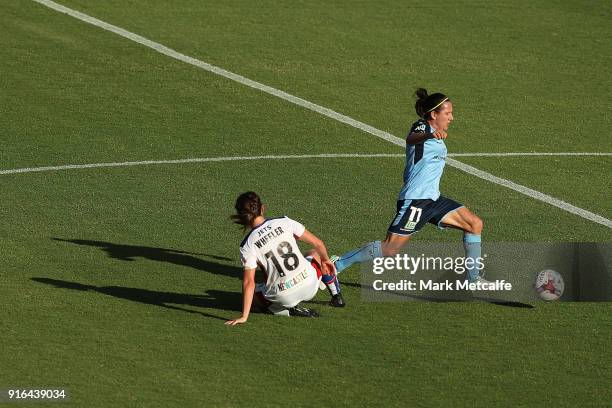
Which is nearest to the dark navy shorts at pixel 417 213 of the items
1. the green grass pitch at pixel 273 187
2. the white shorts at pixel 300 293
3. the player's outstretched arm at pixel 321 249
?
the green grass pitch at pixel 273 187

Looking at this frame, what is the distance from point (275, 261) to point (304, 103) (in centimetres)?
1140

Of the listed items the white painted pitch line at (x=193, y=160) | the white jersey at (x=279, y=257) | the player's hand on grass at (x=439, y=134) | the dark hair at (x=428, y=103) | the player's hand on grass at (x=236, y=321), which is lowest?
the player's hand on grass at (x=236, y=321)

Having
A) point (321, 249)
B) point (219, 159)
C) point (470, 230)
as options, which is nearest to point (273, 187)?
point (219, 159)

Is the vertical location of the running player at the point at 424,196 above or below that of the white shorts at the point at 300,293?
above

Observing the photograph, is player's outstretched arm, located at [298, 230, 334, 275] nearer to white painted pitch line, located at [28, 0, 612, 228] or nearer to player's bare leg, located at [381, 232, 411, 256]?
player's bare leg, located at [381, 232, 411, 256]

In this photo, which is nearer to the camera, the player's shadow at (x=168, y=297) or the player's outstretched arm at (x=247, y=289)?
the player's outstretched arm at (x=247, y=289)

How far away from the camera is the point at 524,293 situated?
14.9 meters

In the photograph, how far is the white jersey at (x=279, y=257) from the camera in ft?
45.2

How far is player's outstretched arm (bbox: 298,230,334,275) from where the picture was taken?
14.0 meters

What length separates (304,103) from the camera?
25.0 m

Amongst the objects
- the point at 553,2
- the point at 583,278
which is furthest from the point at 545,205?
the point at 553,2

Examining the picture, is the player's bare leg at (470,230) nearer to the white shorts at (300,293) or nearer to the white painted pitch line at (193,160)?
the white shorts at (300,293)

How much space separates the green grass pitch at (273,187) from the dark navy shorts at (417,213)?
0.83 metres

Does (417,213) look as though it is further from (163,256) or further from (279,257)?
(163,256)
